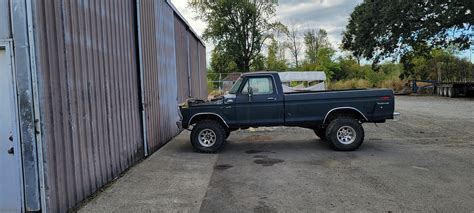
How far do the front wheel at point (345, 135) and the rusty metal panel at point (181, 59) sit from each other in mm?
6285

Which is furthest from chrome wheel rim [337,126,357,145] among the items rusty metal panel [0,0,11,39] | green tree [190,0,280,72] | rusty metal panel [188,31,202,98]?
green tree [190,0,280,72]

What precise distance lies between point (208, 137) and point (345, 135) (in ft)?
10.7

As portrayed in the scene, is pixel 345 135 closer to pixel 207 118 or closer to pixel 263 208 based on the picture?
pixel 207 118

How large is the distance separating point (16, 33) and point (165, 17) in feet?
25.4

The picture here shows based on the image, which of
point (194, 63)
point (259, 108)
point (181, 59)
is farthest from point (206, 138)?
point (194, 63)

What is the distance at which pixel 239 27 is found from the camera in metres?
60.5

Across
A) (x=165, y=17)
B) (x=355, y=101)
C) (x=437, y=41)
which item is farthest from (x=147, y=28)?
(x=437, y=41)

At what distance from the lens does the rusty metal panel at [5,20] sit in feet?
14.8

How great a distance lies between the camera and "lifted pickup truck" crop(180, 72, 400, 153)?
9688 mm

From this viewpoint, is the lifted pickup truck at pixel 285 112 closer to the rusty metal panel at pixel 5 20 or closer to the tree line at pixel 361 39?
the rusty metal panel at pixel 5 20

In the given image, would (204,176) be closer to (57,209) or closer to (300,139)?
(57,209)

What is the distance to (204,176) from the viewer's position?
7285mm

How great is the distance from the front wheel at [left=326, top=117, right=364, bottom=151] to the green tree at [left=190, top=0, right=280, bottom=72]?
5111cm

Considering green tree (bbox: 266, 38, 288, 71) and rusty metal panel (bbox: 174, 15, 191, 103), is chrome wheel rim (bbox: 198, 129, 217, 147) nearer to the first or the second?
rusty metal panel (bbox: 174, 15, 191, 103)
